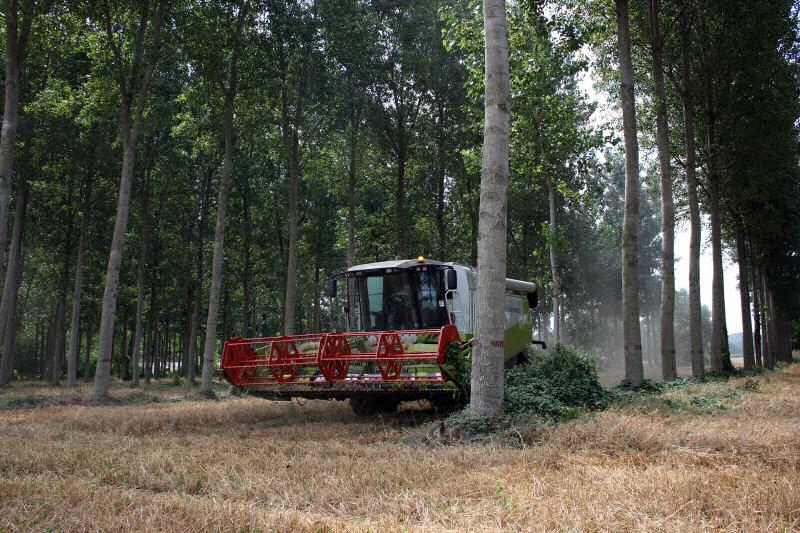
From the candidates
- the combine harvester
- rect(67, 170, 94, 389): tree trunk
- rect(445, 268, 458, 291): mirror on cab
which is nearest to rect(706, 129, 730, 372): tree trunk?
the combine harvester

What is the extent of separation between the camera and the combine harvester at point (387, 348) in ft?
30.9

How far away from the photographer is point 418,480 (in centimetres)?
529

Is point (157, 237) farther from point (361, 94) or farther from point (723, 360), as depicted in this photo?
point (723, 360)

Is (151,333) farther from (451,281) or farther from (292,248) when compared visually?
(451,281)

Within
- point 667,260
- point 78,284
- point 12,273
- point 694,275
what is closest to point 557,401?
point 667,260

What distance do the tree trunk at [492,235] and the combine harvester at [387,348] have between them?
1.18 m

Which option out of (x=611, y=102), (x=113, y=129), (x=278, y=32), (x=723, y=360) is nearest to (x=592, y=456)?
(x=723, y=360)

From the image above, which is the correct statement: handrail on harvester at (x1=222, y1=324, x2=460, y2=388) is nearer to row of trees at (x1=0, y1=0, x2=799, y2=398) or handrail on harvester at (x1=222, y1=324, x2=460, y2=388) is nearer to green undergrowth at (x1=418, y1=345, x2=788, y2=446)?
green undergrowth at (x1=418, y1=345, x2=788, y2=446)

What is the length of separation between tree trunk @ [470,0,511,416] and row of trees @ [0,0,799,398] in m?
0.33

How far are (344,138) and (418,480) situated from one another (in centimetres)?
2242

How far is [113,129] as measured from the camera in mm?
22891

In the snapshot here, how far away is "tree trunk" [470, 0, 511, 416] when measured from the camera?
797 cm

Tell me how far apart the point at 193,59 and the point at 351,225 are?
866 cm

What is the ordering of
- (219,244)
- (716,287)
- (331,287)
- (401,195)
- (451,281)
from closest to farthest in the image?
1. (451,281)
2. (331,287)
3. (219,244)
4. (716,287)
5. (401,195)
